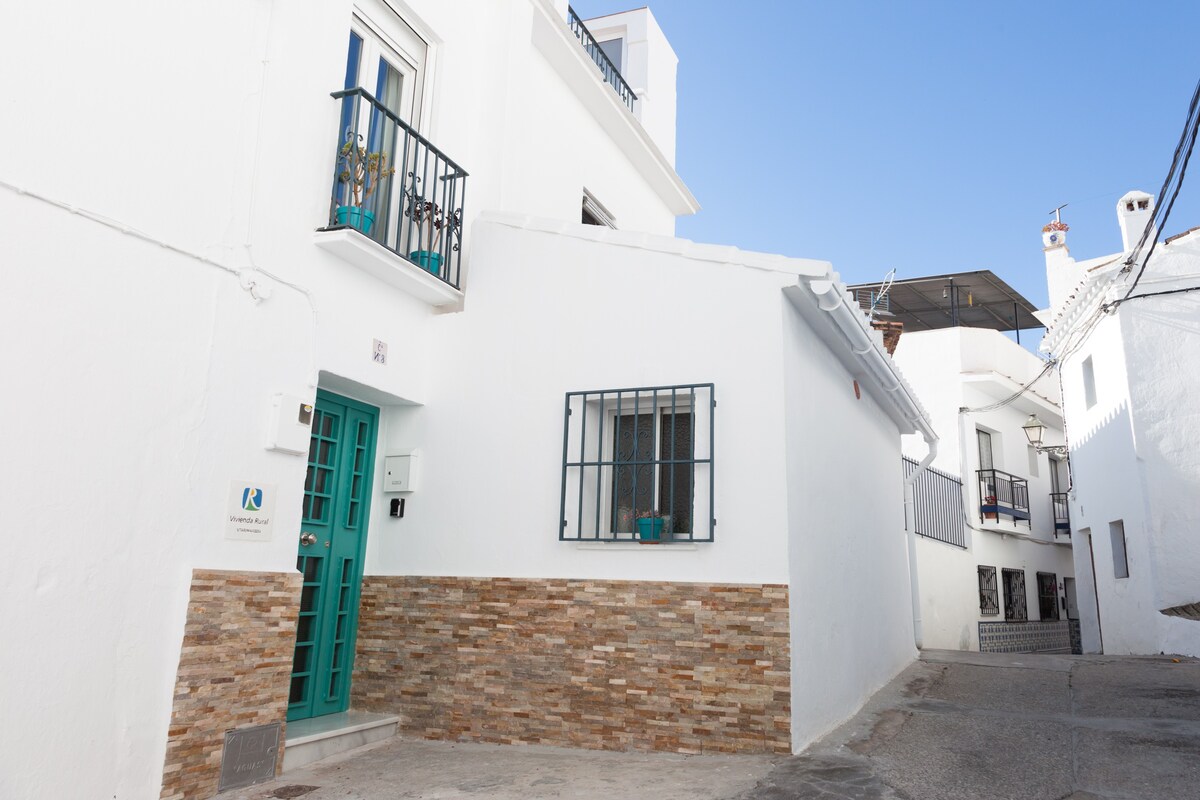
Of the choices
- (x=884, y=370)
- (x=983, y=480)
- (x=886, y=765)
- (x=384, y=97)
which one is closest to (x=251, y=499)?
(x=384, y=97)

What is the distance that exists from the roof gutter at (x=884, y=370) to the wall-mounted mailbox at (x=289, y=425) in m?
3.46

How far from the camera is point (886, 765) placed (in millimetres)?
5391

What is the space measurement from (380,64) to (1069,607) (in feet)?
69.1

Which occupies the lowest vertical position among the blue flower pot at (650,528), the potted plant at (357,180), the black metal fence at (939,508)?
the blue flower pot at (650,528)

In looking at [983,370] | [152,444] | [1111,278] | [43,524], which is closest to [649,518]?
[152,444]

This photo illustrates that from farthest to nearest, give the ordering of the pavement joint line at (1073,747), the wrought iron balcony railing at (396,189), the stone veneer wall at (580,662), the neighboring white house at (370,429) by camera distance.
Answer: the wrought iron balcony railing at (396,189), the stone veneer wall at (580,662), the pavement joint line at (1073,747), the neighboring white house at (370,429)

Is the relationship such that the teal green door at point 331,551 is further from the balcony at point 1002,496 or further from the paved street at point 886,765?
the balcony at point 1002,496

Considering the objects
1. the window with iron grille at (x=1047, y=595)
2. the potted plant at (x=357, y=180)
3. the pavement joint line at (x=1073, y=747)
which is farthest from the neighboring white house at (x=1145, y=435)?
the potted plant at (x=357, y=180)

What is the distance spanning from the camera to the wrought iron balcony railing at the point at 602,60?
10.5 metres

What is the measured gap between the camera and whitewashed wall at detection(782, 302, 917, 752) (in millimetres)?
5957

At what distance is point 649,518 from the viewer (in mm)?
6121

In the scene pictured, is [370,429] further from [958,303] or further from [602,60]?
[958,303]

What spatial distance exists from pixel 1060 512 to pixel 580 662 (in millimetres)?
19252

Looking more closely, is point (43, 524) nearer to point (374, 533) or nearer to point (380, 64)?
point (374, 533)
